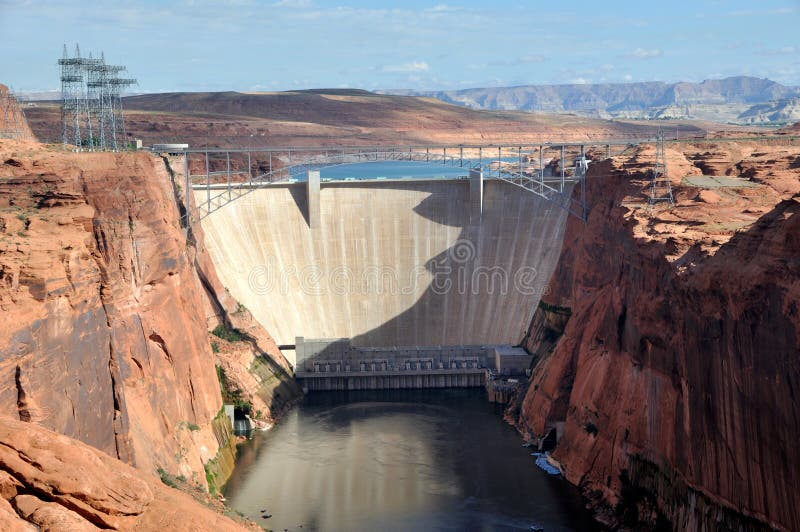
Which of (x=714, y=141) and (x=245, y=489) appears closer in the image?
(x=245, y=489)

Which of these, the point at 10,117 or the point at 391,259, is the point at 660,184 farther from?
the point at 10,117

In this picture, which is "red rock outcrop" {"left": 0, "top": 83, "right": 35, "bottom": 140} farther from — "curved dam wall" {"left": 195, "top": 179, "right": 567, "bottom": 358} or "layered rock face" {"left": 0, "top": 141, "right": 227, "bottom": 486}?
"layered rock face" {"left": 0, "top": 141, "right": 227, "bottom": 486}

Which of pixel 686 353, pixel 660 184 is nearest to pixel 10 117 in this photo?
pixel 660 184

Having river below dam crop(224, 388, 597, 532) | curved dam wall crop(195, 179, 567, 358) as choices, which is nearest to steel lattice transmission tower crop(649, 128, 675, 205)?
curved dam wall crop(195, 179, 567, 358)

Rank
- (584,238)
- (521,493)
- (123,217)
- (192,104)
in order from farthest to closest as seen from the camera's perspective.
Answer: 1. (192,104)
2. (584,238)
3. (521,493)
4. (123,217)

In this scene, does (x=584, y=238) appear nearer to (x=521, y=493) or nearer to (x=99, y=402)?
(x=521, y=493)

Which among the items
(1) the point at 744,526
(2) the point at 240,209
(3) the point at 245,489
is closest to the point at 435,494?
(3) the point at 245,489
